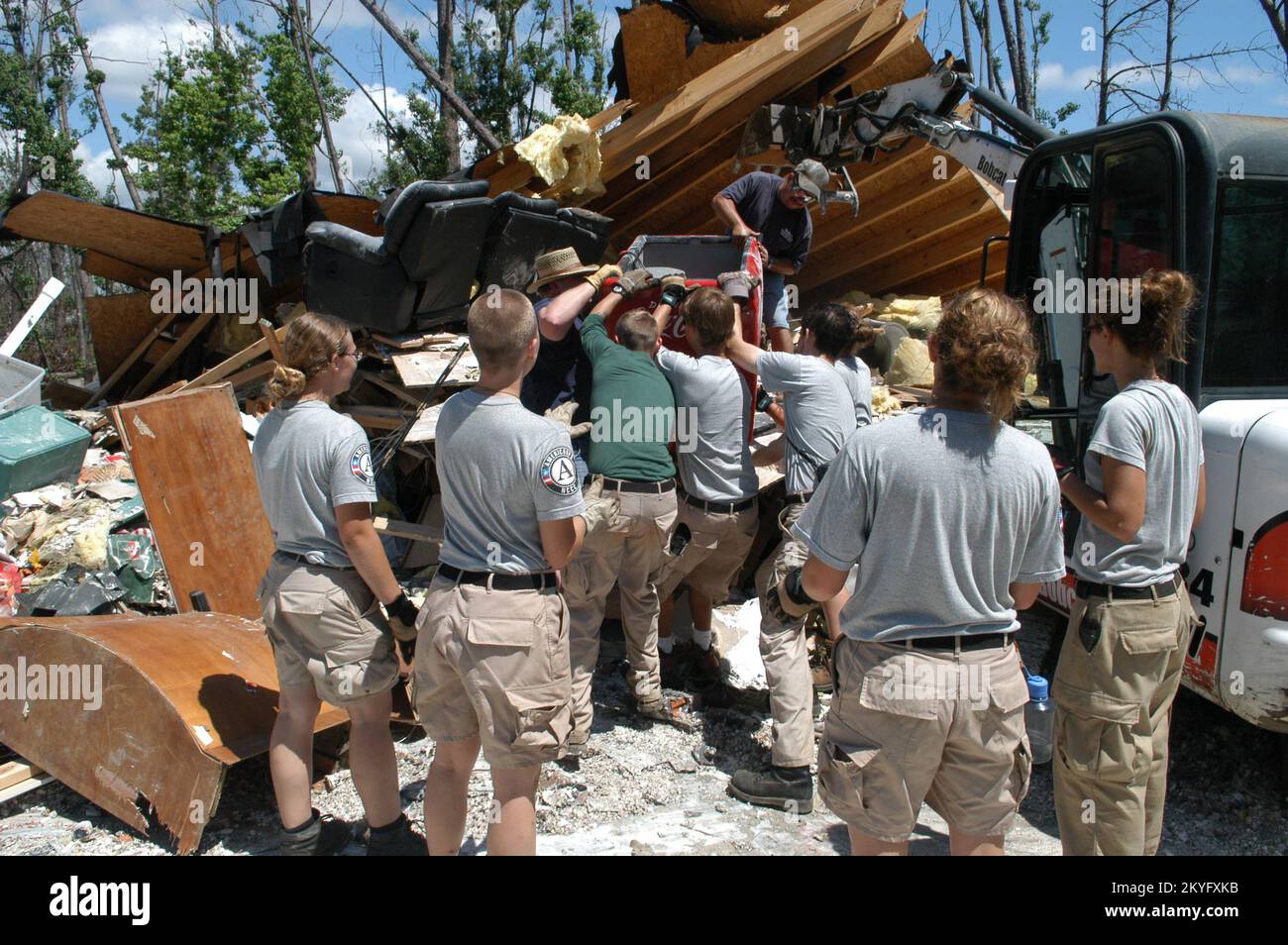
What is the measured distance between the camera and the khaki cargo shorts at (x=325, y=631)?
274 centimetres

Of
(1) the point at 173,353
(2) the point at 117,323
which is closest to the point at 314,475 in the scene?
(1) the point at 173,353

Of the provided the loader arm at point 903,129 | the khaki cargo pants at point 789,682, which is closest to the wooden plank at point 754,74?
the loader arm at point 903,129

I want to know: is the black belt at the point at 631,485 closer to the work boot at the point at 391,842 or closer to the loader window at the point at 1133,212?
the work boot at the point at 391,842

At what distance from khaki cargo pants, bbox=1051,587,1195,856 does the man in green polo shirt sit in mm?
1833

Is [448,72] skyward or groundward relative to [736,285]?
skyward

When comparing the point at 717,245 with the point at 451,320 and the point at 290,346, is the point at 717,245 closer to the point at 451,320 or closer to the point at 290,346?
the point at 451,320

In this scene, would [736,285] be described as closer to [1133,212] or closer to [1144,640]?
[1133,212]

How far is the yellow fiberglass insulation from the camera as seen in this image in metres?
5.88

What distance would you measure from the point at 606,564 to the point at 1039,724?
1.95 metres

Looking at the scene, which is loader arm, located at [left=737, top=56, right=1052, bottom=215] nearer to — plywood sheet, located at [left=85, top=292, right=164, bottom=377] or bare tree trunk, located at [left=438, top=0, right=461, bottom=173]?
plywood sheet, located at [left=85, top=292, right=164, bottom=377]

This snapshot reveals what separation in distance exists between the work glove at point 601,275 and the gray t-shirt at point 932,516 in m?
2.31

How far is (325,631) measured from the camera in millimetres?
2746

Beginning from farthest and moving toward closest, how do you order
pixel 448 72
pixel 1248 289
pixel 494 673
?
pixel 448 72
pixel 1248 289
pixel 494 673
